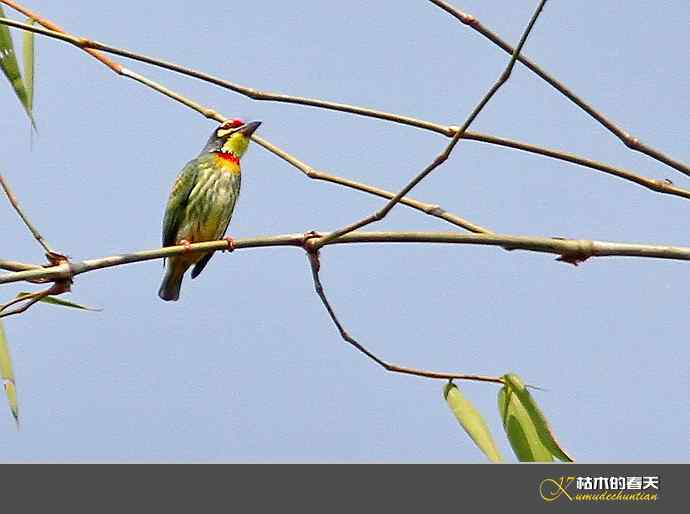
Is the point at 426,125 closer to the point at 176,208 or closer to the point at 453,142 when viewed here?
the point at 453,142

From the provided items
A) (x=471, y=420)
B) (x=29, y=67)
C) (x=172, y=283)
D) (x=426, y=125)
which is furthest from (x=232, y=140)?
(x=426, y=125)

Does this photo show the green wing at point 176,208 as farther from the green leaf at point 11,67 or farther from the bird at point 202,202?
the green leaf at point 11,67

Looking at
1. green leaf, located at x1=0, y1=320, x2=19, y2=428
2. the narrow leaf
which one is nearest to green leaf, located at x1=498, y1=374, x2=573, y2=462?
the narrow leaf

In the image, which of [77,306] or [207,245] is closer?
[77,306]

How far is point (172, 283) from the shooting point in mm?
6320

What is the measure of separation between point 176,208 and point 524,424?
3455 millimetres

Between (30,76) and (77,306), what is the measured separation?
783 mm

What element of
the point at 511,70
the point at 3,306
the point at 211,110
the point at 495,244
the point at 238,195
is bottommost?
the point at 3,306

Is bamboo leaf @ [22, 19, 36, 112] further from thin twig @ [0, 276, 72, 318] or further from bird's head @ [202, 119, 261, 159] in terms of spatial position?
bird's head @ [202, 119, 261, 159]

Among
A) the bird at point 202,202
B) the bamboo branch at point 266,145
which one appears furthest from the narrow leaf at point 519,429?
the bird at point 202,202

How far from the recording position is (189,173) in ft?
20.7

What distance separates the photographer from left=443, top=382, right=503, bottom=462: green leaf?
3.06 m
